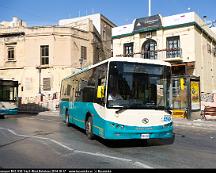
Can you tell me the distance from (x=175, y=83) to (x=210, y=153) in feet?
49.6

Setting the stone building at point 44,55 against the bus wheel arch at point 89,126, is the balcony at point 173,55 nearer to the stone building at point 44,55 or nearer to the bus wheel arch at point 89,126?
the stone building at point 44,55

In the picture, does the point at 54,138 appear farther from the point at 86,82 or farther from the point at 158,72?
the point at 158,72

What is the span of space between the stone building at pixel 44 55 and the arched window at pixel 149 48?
991cm

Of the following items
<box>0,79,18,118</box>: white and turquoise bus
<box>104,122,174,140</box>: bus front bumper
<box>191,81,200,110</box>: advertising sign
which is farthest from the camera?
<box>191,81,200,110</box>: advertising sign

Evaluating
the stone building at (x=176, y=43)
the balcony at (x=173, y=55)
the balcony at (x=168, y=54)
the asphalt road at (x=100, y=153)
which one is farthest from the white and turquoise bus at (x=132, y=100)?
the stone building at (x=176, y=43)

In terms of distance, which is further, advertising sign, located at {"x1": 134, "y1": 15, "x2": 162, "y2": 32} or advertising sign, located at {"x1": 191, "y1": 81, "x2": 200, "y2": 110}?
advertising sign, located at {"x1": 134, "y1": 15, "x2": 162, "y2": 32}

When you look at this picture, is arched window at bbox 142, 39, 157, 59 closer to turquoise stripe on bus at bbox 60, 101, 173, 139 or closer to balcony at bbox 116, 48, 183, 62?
balcony at bbox 116, 48, 183, 62

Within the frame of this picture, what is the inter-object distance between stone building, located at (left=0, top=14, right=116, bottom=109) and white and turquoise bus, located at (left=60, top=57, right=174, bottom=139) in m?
26.9

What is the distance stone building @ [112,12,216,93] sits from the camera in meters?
27.3

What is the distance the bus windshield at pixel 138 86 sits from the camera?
9531 millimetres

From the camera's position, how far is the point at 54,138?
11789 millimetres

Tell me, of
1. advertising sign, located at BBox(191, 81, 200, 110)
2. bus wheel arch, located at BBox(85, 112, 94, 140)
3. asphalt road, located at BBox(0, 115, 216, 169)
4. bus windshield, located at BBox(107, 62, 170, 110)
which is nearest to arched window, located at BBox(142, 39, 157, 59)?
advertising sign, located at BBox(191, 81, 200, 110)

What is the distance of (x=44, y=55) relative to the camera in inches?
1479

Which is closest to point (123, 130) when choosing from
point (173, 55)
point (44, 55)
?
point (173, 55)
